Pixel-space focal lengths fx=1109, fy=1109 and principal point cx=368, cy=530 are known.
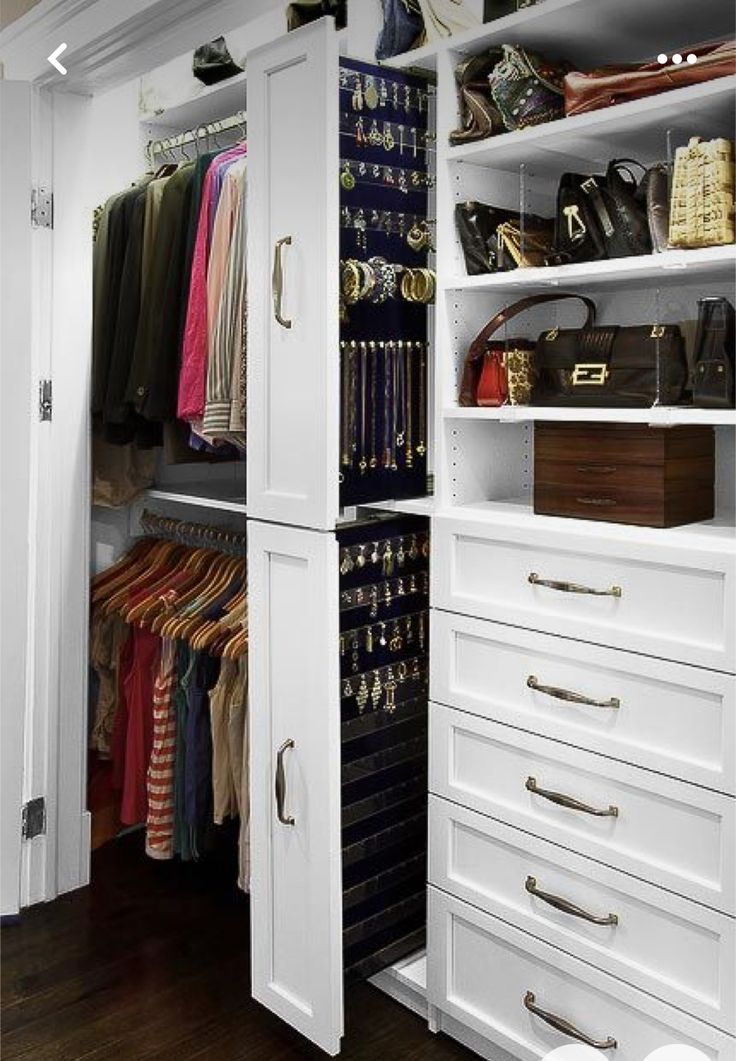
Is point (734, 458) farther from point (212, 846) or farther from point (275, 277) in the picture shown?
point (212, 846)

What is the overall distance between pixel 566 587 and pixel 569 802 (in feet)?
1.06

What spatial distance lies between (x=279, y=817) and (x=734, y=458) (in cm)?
96

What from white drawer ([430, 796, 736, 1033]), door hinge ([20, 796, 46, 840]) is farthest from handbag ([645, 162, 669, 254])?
door hinge ([20, 796, 46, 840])

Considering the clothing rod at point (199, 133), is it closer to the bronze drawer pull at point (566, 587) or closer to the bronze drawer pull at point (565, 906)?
the bronze drawer pull at point (566, 587)

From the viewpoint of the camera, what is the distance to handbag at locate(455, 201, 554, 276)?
1755 millimetres

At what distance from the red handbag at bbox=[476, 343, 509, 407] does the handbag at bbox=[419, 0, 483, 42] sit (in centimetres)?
64

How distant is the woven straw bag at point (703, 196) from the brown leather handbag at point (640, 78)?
0.29ft

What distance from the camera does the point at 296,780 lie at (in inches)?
74.4

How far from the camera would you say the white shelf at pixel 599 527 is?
1.49 metres

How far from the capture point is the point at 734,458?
5.65ft

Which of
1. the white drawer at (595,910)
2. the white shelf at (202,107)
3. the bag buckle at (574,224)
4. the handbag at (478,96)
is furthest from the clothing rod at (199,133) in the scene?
the white drawer at (595,910)

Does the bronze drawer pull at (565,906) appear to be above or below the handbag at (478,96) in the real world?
below

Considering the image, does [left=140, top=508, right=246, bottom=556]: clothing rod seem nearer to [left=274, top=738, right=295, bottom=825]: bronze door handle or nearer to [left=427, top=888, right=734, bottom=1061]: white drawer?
[left=274, top=738, right=295, bottom=825]: bronze door handle

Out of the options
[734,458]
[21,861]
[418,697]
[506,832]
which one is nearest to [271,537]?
[418,697]
